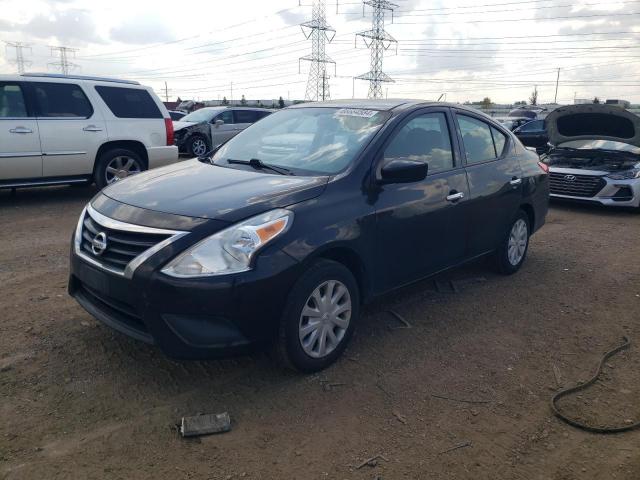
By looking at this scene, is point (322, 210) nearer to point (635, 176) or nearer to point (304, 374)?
point (304, 374)

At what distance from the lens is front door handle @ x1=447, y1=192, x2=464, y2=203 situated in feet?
14.6

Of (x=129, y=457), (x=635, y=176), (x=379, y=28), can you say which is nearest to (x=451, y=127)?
(x=129, y=457)

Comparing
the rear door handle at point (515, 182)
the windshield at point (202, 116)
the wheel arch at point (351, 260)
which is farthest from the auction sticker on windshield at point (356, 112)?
the windshield at point (202, 116)

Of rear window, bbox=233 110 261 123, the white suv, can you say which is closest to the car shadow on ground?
the white suv

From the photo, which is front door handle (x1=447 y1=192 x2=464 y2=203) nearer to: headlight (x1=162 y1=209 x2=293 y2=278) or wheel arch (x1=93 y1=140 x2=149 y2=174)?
headlight (x1=162 y1=209 x2=293 y2=278)

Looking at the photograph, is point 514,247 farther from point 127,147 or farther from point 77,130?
point 77,130

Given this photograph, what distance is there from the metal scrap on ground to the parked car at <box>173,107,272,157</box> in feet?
40.7

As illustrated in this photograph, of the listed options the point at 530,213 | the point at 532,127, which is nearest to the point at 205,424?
the point at 530,213

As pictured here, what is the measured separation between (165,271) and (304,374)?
112 centimetres

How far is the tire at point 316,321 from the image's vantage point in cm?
324

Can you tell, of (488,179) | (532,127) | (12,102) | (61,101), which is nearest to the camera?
(488,179)

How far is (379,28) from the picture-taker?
148 ft

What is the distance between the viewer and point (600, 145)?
9.87 meters

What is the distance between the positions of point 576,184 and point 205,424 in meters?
8.47
